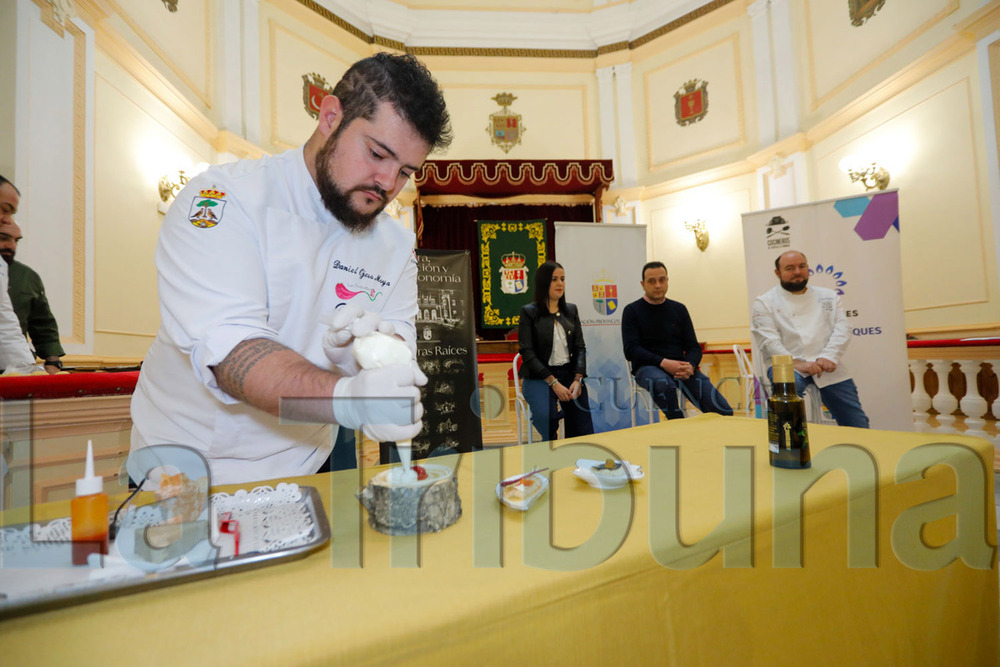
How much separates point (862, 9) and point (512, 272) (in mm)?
5183

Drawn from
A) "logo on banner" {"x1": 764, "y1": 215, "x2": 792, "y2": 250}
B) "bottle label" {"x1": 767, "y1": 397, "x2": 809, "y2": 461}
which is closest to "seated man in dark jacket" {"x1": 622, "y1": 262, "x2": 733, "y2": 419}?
"logo on banner" {"x1": 764, "y1": 215, "x2": 792, "y2": 250}

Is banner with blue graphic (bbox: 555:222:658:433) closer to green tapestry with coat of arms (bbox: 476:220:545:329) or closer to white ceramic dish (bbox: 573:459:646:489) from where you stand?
green tapestry with coat of arms (bbox: 476:220:545:329)

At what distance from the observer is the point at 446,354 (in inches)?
158

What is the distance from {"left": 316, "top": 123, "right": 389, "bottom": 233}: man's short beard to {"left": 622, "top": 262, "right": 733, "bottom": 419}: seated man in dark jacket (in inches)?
109

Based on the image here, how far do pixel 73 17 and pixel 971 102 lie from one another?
7256 millimetres

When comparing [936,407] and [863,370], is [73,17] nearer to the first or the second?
[863,370]

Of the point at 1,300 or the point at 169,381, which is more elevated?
the point at 1,300

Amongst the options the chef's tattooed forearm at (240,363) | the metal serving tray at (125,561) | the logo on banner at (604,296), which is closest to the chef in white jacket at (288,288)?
the chef's tattooed forearm at (240,363)

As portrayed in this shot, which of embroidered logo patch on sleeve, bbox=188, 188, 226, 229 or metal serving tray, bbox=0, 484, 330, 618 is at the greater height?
embroidered logo patch on sleeve, bbox=188, 188, 226, 229

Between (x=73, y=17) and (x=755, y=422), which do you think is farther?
(x=73, y=17)

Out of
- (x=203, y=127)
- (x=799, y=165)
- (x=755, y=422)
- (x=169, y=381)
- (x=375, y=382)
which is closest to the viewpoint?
(x=375, y=382)

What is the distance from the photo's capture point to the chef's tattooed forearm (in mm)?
902

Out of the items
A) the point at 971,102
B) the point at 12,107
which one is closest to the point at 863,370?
the point at 971,102

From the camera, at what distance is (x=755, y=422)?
1653 mm
